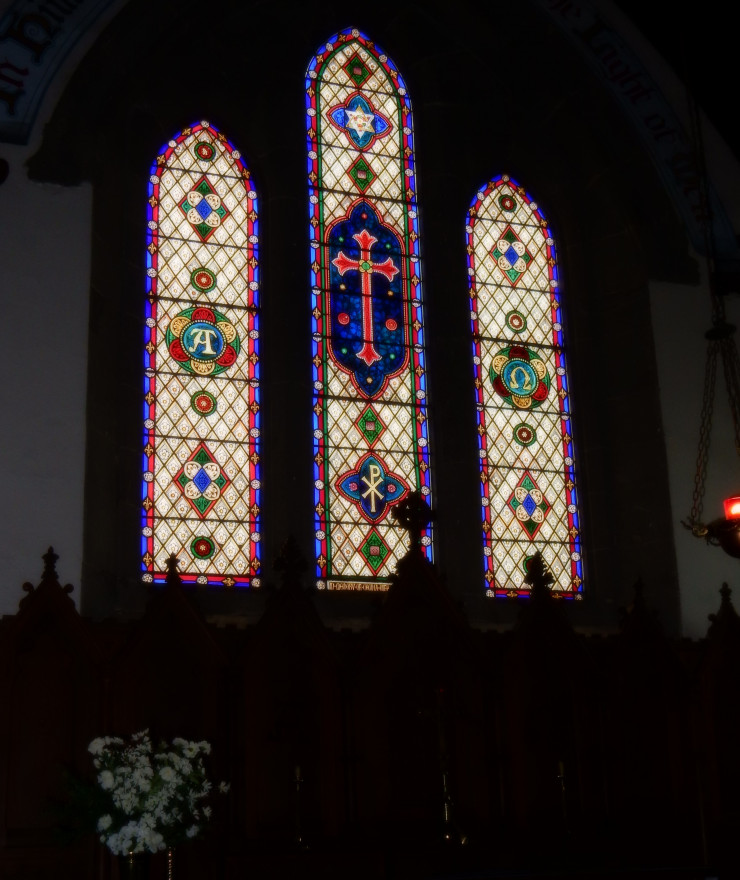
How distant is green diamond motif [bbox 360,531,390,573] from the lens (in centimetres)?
1104

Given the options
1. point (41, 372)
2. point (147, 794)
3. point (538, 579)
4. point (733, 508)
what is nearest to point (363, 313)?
point (538, 579)

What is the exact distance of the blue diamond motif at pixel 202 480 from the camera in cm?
1077

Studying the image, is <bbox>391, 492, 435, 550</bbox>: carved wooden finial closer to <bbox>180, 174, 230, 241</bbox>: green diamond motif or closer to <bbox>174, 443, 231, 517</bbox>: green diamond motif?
<bbox>174, 443, 231, 517</bbox>: green diamond motif

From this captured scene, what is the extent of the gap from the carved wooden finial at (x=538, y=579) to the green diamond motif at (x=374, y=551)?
1.17 meters

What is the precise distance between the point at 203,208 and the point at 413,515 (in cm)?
319

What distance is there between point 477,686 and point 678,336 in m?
3.64

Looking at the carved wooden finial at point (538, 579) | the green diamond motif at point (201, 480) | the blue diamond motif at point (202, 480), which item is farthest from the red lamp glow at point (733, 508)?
the blue diamond motif at point (202, 480)

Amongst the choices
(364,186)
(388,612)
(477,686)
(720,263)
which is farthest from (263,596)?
(720,263)

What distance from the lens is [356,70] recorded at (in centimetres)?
1250

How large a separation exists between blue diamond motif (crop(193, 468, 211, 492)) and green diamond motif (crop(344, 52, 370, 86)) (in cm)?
383

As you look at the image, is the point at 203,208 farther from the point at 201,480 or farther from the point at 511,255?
the point at 511,255

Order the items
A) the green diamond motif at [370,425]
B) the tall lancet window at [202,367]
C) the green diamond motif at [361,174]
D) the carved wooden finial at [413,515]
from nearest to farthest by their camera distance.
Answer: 1. the carved wooden finial at [413,515]
2. the tall lancet window at [202,367]
3. the green diamond motif at [370,425]
4. the green diamond motif at [361,174]

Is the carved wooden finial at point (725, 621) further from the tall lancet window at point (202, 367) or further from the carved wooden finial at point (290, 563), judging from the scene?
the tall lancet window at point (202, 367)

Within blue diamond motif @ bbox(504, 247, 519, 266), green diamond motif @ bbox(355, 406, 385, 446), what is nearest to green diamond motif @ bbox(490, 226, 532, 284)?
blue diamond motif @ bbox(504, 247, 519, 266)
